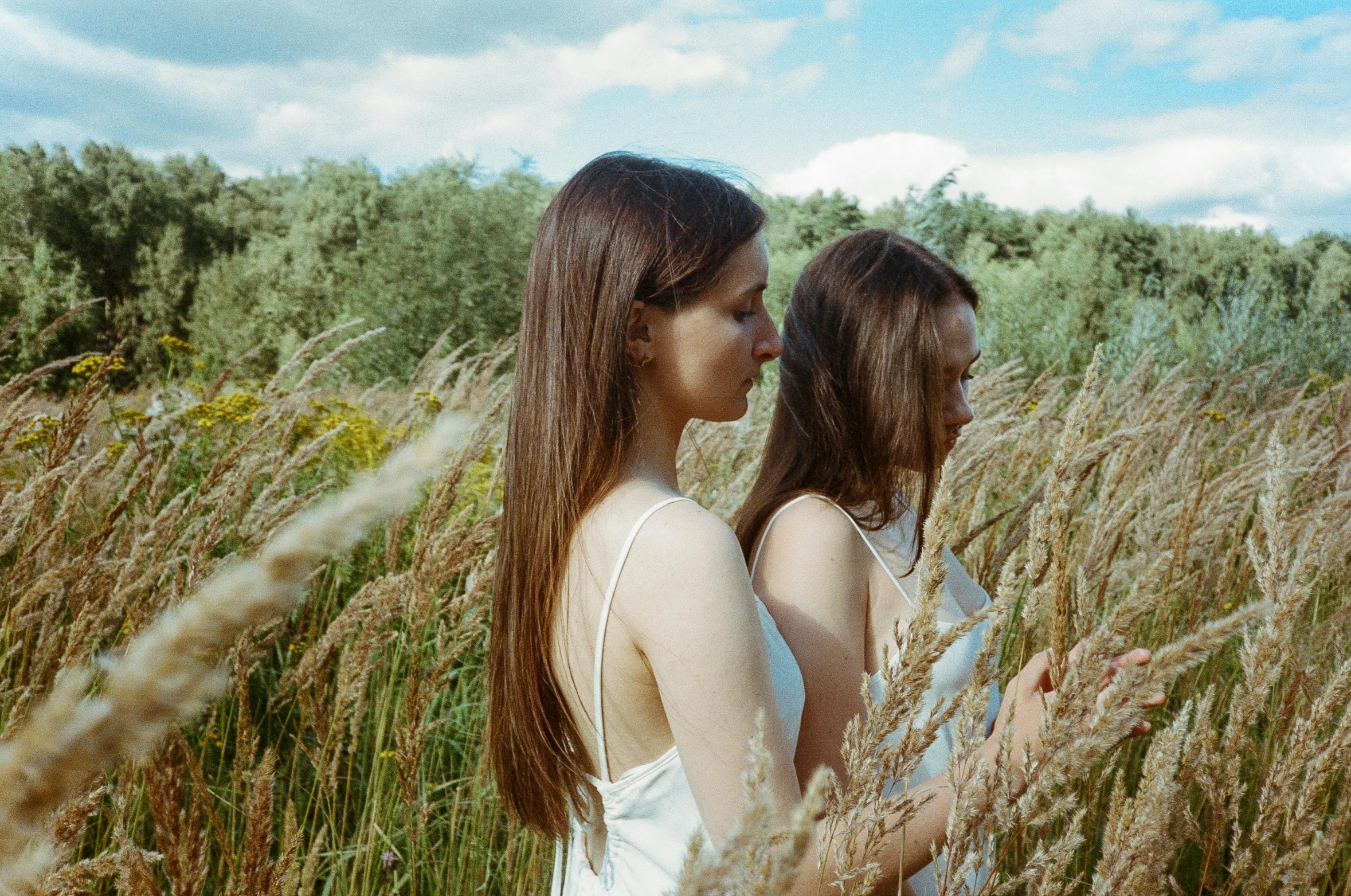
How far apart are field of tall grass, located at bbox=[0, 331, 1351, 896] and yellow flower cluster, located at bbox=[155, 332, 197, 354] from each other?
1.33ft

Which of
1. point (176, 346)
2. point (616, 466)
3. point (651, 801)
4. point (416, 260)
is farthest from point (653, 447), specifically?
point (416, 260)

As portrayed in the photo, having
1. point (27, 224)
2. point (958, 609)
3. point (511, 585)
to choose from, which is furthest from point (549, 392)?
point (27, 224)

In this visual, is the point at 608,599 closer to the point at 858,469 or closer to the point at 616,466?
the point at 616,466

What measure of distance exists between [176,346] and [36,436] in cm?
145

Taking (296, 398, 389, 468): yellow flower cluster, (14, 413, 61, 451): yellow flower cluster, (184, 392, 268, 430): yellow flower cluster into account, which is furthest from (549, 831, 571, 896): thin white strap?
(296, 398, 389, 468): yellow flower cluster

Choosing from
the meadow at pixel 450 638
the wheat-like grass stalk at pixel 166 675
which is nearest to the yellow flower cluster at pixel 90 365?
the meadow at pixel 450 638

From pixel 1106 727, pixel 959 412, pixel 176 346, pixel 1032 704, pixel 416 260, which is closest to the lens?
pixel 1106 727

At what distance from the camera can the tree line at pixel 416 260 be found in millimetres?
11672

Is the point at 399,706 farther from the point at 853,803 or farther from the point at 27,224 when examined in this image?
the point at 27,224

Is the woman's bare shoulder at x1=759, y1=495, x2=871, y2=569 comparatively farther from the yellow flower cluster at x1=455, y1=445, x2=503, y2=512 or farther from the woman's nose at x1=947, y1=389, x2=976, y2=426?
the yellow flower cluster at x1=455, y1=445, x2=503, y2=512

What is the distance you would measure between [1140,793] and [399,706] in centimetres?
168

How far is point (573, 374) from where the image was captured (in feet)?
4.50

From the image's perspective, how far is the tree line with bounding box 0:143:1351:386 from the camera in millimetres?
11672

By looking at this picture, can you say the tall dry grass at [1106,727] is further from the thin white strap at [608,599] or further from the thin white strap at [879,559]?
the thin white strap at [608,599]
